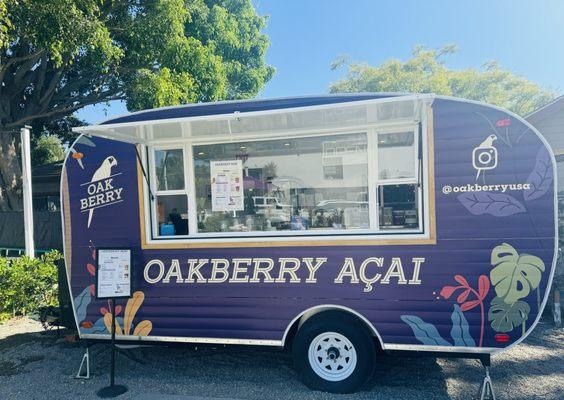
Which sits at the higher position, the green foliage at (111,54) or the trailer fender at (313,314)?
the green foliage at (111,54)

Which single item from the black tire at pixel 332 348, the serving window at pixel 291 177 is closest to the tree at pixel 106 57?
the serving window at pixel 291 177

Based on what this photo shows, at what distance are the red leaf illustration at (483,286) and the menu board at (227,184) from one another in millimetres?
2468

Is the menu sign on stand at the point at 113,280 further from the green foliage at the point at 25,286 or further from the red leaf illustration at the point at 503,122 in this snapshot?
the red leaf illustration at the point at 503,122

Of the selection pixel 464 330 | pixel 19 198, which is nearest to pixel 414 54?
pixel 19 198

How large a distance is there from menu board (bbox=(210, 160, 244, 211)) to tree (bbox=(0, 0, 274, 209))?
4790mm

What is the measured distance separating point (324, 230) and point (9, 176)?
31.8 ft

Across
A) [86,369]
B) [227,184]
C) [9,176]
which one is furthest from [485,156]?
[9,176]

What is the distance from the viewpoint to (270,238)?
3.92 m

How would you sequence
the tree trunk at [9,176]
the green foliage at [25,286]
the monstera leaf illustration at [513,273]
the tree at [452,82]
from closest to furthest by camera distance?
the monstera leaf illustration at [513,273], the green foliage at [25,286], the tree trunk at [9,176], the tree at [452,82]

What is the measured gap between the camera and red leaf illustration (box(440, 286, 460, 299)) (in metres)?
3.54

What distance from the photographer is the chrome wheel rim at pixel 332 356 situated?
3754 millimetres

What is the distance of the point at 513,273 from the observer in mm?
3445

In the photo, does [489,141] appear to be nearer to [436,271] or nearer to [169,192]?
[436,271]

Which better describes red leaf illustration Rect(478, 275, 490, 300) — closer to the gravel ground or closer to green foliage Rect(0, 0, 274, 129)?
the gravel ground
